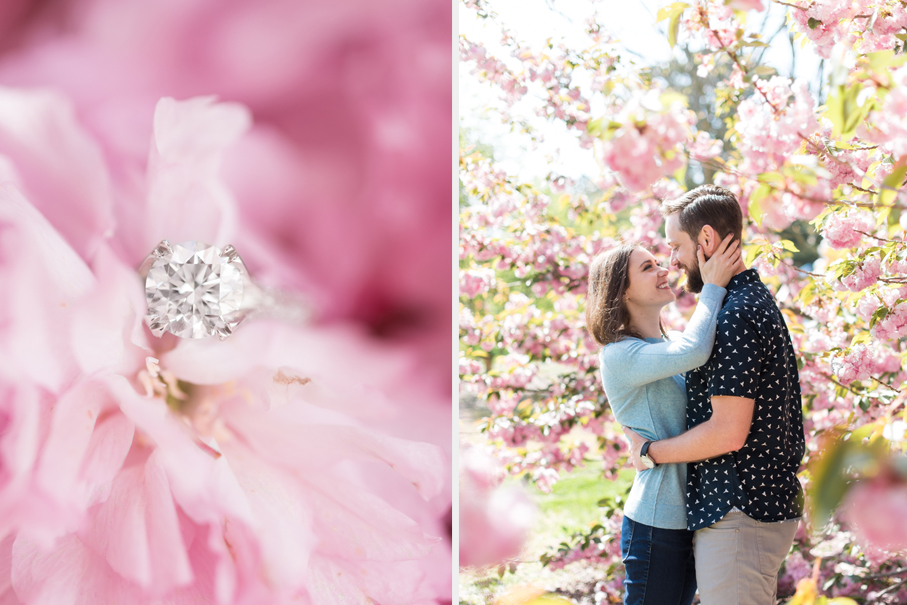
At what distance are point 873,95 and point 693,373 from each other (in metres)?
0.56

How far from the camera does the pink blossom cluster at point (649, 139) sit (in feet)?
2.25

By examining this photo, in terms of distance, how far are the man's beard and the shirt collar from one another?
0.07m

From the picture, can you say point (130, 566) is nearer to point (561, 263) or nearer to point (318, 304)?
point (318, 304)

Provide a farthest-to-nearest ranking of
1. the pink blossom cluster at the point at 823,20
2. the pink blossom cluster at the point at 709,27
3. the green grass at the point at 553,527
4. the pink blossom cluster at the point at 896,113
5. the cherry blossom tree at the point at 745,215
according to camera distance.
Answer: the green grass at the point at 553,527
the pink blossom cluster at the point at 709,27
the pink blossom cluster at the point at 823,20
the cherry blossom tree at the point at 745,215
the pink blossom cluster at the point at 896,113

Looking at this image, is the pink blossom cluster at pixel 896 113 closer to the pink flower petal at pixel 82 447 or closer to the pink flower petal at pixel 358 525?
the pink flower petal at pixel 358 525

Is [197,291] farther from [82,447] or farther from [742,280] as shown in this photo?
[742,280]

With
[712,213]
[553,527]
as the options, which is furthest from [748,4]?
[553,527]

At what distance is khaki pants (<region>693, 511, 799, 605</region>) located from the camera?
104 cm

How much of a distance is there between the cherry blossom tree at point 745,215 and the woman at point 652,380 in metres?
0.22

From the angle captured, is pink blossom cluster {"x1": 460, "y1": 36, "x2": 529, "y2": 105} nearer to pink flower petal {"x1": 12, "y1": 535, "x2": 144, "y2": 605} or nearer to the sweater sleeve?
the sweater sleeve

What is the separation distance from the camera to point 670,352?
1.09m

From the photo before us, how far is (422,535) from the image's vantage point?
37.4 inches

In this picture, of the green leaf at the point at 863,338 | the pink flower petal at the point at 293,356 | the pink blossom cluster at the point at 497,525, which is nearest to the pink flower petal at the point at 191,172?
the pink flower petal at the point at 293,356

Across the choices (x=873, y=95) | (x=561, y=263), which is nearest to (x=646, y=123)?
(x=873, y=95)
